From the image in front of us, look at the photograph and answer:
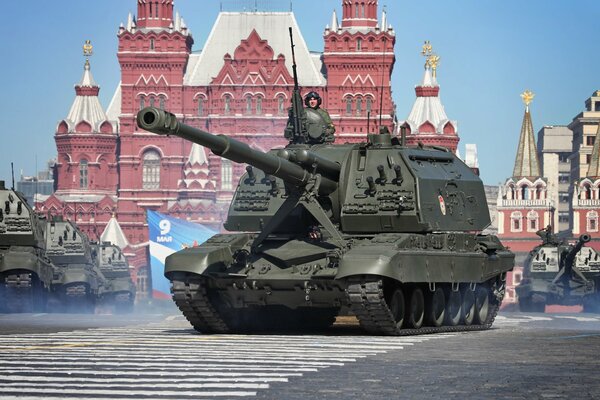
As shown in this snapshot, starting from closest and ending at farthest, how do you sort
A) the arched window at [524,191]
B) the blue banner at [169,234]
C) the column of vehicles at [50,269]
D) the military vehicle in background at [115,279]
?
the column of vehicles at [50,269] → the military vehicle in background at [115,279] → the blue banner at [169,234] → the arched window at [524,191]

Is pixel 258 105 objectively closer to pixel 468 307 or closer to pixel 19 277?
pixel 19 277

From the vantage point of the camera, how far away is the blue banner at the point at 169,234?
104 m

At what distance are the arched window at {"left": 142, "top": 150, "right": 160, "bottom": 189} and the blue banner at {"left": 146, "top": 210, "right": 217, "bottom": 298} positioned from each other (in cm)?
1400

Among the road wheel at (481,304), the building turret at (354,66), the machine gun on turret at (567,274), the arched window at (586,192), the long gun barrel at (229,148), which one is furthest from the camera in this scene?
the arched window at (586,192)

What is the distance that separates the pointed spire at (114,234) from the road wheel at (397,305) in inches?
3659

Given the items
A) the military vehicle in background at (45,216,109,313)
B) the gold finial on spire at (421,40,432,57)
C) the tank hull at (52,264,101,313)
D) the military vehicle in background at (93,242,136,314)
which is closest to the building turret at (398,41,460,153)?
the gold finial on spire at (421,40,432,57)

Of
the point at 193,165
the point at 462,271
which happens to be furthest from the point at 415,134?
the point at 462,271

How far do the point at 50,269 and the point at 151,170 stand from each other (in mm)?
81658

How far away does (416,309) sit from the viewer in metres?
24.4

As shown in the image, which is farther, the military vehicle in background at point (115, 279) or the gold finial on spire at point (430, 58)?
the gold finial on spire at point (430, 58)

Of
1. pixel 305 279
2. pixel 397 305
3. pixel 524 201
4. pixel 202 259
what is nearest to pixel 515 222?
pixel 524 201

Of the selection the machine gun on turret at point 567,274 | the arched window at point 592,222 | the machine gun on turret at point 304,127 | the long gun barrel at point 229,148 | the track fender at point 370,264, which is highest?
the machine gun on turret at point 304,127

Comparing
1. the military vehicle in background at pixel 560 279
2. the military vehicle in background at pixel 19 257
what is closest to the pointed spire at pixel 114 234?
the military vehicle in background at pixel 560 279

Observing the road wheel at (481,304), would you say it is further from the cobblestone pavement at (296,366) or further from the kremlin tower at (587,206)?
the kremlin tower at (587,206)
